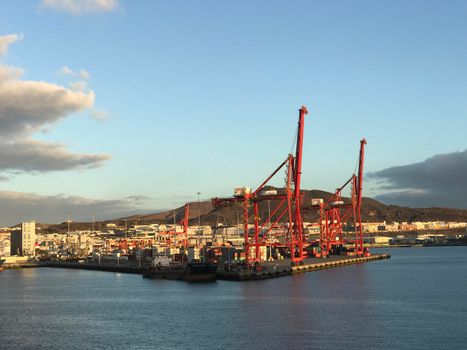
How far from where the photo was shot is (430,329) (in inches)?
1940

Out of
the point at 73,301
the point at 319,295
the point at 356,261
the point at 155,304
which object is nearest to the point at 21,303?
the point at 73,301

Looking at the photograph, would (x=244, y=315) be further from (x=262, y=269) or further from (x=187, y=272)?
(x=262, y=269)

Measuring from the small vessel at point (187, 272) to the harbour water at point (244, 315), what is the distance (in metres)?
4.96

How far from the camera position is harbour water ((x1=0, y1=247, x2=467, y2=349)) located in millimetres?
46281

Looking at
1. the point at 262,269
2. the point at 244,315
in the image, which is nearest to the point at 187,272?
the point at 262,269

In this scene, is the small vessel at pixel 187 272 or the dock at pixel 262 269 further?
the small vessel at pixel 187 272

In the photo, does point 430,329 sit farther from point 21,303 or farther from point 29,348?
point 21,303

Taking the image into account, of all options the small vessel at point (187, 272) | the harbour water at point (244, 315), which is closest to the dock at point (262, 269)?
the small vessel at point (187, 272)

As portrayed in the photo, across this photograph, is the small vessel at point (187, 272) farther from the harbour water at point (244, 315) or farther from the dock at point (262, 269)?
the harbour water at point (244, 315)

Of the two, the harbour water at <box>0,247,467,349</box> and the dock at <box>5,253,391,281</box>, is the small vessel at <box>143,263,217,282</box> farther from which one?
the harbour water at <box>0,247,467,349</box>

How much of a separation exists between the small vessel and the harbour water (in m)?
4.96

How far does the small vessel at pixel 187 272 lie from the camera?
318ft

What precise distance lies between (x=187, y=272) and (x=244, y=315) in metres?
43.4

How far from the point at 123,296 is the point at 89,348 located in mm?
33736
